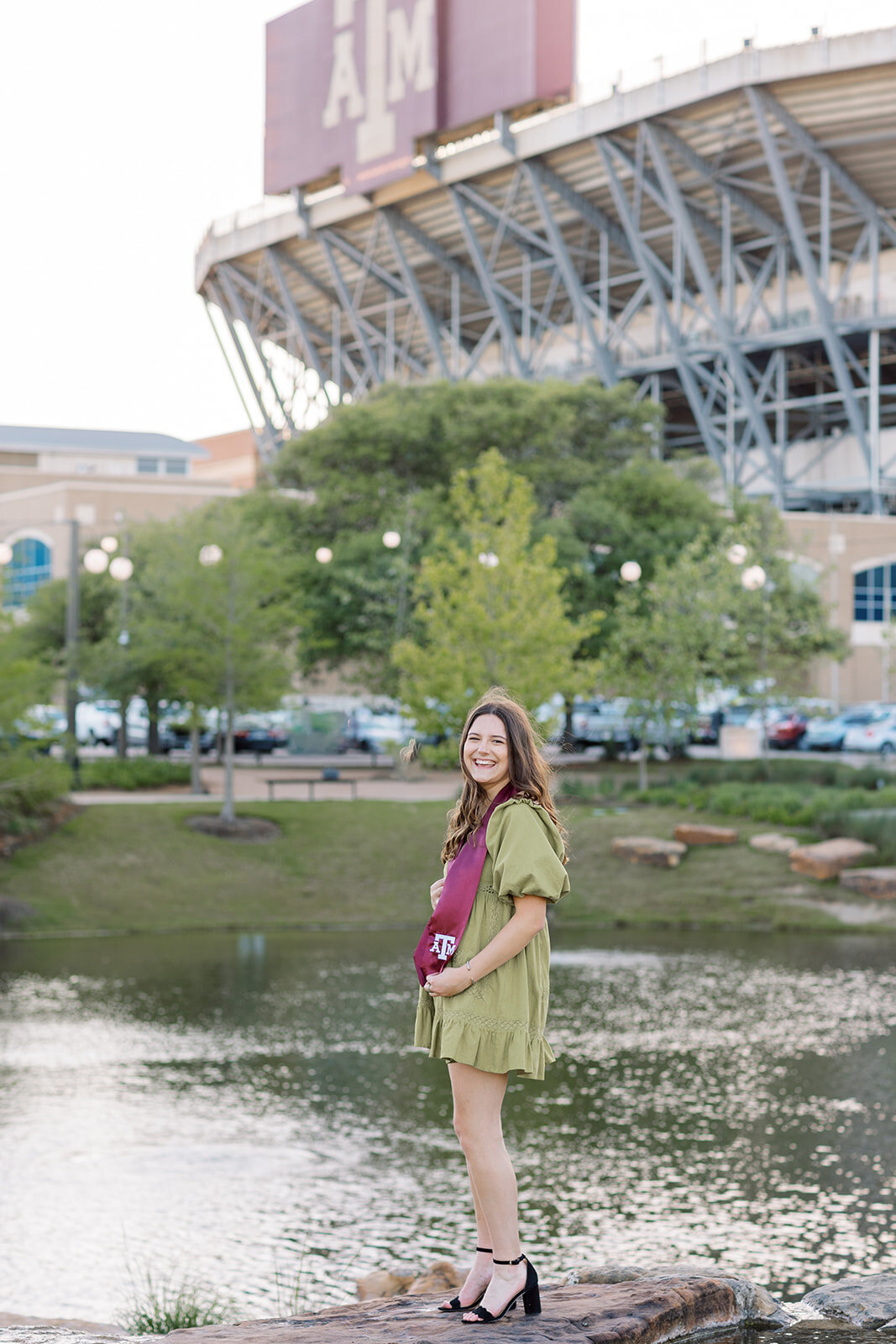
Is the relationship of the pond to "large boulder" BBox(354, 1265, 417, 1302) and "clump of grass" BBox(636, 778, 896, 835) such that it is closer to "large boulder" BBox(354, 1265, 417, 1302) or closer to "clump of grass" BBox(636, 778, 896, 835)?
"large boulder" BBox(354, 1265, 417, 1302)

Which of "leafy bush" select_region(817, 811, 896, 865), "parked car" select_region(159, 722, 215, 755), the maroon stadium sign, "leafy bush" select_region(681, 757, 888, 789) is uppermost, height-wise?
the maroon stadium sign

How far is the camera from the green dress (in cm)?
472

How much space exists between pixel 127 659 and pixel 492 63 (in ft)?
116

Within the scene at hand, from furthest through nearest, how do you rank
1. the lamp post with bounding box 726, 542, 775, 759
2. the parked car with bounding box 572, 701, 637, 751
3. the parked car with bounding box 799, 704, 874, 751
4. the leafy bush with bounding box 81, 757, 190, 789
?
the parked car with bounding box 799, 704, 874, 751
the parked car with bounding box 572, 701, 637, 751
the leafy bush with bounding box 81, 757, 190, 789
the lamp post with bounding box 726, 542, 775, 759

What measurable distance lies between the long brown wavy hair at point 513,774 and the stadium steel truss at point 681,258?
47672mm

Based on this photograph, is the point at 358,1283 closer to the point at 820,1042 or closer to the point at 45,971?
the point at 820,1042

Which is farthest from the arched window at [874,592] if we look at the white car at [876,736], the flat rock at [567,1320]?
the flat rock at [567,1320]

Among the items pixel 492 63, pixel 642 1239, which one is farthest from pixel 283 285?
pixel 642 1239

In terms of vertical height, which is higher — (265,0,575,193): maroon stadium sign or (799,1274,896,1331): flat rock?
(265,0,575,193): maroon stadium sign

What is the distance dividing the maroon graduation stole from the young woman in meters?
0.02

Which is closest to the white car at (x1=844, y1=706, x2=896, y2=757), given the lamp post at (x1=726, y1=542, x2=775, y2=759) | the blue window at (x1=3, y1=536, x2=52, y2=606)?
the lamp post at (x1=726, y1=542, x2=775, y2=759)

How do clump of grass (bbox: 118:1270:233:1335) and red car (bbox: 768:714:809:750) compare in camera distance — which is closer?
clump of grass (bbox: 118:1270:233:1335)

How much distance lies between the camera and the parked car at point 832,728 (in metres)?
44.5

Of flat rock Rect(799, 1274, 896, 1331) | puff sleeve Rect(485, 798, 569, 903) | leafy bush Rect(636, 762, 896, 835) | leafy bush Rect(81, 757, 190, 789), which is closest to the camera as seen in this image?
puff sleeve Rect(485, 798, 569, 903)
